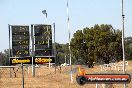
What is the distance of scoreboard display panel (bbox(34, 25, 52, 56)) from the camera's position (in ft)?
150

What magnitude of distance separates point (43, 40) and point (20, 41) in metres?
2.55

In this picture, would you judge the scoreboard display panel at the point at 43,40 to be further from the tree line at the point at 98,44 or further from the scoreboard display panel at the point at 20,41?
the tree line at the point at 98,44

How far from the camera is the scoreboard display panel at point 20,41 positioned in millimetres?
45250

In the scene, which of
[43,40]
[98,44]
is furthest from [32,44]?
[98,44]

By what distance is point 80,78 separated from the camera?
55.7 feet

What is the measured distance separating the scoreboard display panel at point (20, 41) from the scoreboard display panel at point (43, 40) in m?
1.06

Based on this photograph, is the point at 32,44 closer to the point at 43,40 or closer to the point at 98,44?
the point at 43,40

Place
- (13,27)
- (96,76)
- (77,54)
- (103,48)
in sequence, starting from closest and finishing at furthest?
(96,76) < (13,27) < (103,48) < (77,54)

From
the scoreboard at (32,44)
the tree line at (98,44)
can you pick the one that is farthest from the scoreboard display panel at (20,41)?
the tree line at (98,44)

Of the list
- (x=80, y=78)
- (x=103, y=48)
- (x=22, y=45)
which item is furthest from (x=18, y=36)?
(x=103, y=48)

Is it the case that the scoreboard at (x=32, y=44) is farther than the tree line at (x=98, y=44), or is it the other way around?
the tree line at (x=98, y=44)

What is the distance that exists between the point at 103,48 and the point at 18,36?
4590 cm

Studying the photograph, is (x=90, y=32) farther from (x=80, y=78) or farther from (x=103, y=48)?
(x=80, y=78)

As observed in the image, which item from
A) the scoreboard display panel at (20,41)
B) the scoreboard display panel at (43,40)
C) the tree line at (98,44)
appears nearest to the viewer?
the scoreboard display panel at (20,41)
